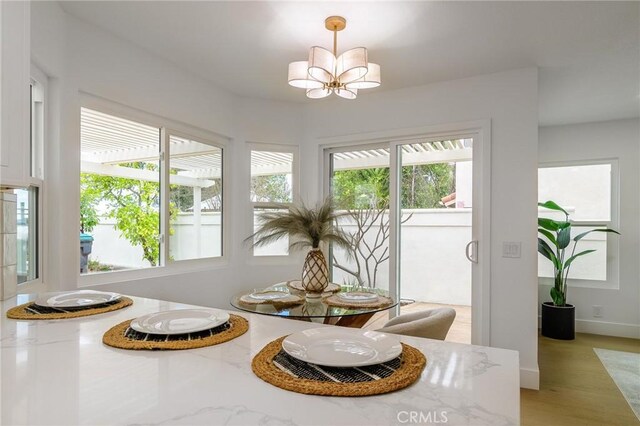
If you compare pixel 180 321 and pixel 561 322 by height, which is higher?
pixel 180 321

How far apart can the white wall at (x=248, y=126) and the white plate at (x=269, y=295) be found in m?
1.03

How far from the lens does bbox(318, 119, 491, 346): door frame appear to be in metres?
3.01

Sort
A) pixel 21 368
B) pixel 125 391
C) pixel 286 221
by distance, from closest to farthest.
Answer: pixel 125 391, pixel 21 368, pixel 286 221

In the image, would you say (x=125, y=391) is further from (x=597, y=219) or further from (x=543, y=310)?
(x=597, y=219)

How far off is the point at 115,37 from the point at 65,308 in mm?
1969

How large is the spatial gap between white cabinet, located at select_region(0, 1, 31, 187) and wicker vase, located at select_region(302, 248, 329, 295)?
1.38 m

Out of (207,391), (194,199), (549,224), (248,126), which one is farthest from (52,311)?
(549,224)

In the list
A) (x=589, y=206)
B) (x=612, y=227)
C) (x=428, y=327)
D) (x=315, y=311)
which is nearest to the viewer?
(x=428, y=327)

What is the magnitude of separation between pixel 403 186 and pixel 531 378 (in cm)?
186

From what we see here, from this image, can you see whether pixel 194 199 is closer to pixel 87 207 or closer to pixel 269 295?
pixel 87 207

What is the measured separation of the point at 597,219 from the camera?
435cm

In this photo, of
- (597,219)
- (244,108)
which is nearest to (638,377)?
(597,219)

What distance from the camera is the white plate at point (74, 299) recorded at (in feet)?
4.40

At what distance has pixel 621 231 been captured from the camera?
4.21 meters
